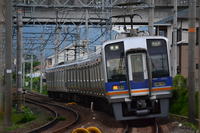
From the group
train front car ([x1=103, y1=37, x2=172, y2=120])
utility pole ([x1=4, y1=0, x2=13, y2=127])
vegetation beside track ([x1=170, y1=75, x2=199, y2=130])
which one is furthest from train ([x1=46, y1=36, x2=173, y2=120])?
utility pole ([x1=4, y1=0, x2=13, y2=127])

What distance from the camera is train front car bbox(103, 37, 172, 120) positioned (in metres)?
14.4

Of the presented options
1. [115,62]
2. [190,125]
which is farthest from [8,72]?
A: [190,125]

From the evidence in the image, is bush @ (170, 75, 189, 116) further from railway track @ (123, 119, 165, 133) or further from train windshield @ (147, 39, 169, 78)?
train windshield @ (147, 39, 169, 78)

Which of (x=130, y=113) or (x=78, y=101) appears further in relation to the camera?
(x=78, y=101)

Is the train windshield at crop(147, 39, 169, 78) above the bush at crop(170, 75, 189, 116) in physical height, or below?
above

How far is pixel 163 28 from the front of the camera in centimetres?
3278

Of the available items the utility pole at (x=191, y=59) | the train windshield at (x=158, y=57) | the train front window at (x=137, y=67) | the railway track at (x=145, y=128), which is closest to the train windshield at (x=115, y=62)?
the train front window at (x=137, y=67)

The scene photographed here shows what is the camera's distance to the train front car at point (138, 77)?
14.4 meters

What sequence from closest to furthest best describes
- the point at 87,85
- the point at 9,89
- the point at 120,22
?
the point at 9,89, the point at 87,85, the point at 120,22

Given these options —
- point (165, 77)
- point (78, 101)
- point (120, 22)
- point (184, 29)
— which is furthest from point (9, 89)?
point (184, 29)

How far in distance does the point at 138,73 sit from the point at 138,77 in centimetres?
12

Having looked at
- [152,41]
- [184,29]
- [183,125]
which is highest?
[184,29]

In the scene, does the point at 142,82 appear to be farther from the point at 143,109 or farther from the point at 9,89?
the point at 9,89

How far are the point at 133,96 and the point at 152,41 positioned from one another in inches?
72.8
